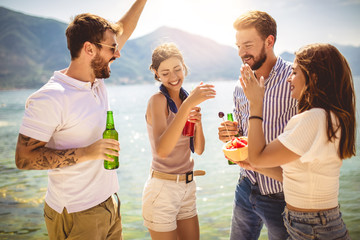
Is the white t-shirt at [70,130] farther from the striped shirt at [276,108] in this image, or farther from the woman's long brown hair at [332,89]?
the woman's long brown hair at [332,89]

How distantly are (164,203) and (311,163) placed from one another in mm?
1508

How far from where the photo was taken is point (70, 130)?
8.40ft

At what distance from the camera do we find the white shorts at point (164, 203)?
2965 millimetres

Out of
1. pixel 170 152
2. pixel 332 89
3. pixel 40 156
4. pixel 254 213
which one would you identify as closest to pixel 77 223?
pixel 40 156

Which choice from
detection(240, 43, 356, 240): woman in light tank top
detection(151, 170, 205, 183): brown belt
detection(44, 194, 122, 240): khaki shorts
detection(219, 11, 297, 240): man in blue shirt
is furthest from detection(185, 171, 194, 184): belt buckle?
detection(240, 43, 356, 240): woman in light tank top

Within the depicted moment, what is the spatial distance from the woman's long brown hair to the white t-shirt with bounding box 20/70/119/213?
1838 millimetres

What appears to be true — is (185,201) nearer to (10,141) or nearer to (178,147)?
(178,147)

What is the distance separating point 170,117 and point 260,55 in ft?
3.93

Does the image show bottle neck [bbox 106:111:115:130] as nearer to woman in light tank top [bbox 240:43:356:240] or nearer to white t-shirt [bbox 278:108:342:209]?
woman in light tank top [bbox 240:43:356:240]

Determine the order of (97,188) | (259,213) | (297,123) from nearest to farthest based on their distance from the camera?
(297,123)
(97,188)
(259,213)

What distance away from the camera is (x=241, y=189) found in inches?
132

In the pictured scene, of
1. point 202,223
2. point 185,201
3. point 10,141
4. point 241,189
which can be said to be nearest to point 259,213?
point 241,189

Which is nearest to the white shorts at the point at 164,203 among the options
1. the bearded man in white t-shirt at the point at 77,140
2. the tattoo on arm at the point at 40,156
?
the bearded man in white t-shirt at the point at 77,140

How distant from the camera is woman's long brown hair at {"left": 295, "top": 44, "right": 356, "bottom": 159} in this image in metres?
2.10
